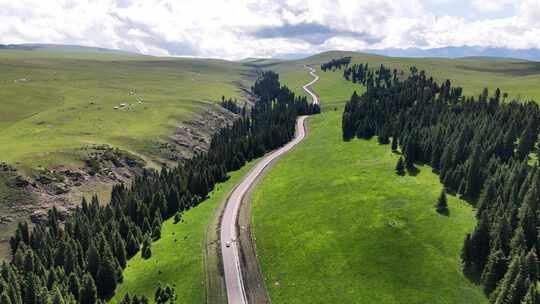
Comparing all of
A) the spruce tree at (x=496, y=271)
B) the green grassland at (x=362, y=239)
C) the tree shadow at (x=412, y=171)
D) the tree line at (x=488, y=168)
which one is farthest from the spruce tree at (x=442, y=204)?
the tree shadow at (x=412, y=171)

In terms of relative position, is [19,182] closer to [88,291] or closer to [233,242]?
[88,291]

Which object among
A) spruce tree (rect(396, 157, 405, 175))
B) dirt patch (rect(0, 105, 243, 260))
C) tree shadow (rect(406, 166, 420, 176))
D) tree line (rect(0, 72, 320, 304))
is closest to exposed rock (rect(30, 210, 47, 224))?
dirt patch (rect(0, 105, 243, 260))

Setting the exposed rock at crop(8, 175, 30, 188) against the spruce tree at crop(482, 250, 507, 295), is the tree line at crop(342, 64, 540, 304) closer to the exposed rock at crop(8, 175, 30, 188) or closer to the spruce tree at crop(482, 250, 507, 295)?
the spruce tree at crop(482, 250, 507, 295)

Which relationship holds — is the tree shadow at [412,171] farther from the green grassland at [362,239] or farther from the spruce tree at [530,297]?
the spruce tree at [530,297]

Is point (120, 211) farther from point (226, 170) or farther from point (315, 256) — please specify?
point (315, 256)

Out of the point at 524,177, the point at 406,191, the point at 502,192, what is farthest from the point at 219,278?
the point at 524,177

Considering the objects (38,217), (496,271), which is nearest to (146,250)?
(38,217)
